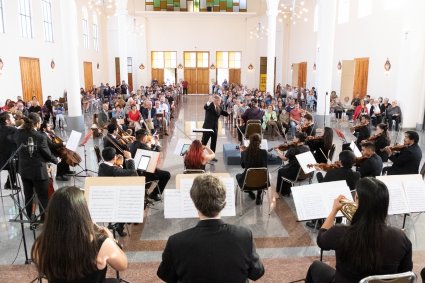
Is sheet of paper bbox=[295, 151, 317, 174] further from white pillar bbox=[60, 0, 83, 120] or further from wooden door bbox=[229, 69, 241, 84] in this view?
wooden door bbox=[229, 69, 241, 84]

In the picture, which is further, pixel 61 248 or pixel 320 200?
pixel 320 200

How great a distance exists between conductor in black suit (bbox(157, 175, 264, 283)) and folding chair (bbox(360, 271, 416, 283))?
860mm

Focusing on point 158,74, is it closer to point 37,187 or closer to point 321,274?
point 37,187

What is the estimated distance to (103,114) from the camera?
455 inches

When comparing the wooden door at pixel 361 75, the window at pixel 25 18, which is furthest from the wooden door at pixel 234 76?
the window at pixel 25 18

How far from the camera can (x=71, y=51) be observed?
45.6 feet

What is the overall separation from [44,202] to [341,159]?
14.7ft

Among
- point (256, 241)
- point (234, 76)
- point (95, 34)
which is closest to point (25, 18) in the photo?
point (95, 34)

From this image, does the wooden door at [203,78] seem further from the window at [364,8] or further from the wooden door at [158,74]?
the window at [364,8]

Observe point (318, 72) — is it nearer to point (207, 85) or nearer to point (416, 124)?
point (416, 124)

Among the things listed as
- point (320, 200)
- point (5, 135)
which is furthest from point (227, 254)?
point (5, 135)

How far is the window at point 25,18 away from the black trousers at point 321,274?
16.9 meters

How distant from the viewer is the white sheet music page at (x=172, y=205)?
4.24 metres

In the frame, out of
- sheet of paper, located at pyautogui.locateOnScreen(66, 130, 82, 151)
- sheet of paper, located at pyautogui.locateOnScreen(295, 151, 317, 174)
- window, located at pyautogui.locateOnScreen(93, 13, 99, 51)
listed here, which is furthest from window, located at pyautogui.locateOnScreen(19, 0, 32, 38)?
sheet of paper, located at pyautogui.locateOnScreen(295, 151, 317, 174)
